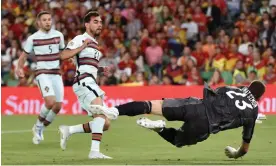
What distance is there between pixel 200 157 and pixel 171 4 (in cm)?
1584

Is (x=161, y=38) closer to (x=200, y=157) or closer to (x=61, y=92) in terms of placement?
(x=61, y=92)

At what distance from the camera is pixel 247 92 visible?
13.5 m

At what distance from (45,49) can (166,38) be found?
1172 cm

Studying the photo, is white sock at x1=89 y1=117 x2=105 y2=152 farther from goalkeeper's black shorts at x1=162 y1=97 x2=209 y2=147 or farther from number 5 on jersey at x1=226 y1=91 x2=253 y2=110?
number 5 on jersey at x1=226 y1=91 x2=253 y2=110

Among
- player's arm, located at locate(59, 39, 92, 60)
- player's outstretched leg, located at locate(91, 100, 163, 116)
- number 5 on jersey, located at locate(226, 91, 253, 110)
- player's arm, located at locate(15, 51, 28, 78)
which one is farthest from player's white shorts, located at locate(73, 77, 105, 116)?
number 5 on jersey, located at locate(226, 91, 253, 110)

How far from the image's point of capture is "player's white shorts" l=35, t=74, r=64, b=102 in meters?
17.4

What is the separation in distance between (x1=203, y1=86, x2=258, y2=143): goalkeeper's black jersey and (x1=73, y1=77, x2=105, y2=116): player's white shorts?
2168mm

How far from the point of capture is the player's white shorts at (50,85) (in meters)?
17.4

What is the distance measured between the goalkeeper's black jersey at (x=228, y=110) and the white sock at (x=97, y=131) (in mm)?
1808

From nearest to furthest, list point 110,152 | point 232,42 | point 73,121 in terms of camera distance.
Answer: point 110,152
point 73,121
point 232,42

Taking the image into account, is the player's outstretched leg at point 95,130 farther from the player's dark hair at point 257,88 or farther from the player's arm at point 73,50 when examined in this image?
the player's dark hair at point 257,88

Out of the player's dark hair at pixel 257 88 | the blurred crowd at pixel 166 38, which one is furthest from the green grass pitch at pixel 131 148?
the blurred crowd at pixel 166 38

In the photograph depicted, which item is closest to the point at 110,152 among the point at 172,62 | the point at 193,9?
the point at 172,62

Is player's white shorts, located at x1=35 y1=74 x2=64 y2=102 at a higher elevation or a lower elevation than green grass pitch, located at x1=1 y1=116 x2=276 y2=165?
higher
